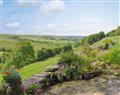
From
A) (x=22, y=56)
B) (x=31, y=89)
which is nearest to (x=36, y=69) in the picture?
(x=31, y=89)

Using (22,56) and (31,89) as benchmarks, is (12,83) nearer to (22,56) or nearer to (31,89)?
(31,89)

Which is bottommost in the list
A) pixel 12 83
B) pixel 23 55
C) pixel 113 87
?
pixel 23 55

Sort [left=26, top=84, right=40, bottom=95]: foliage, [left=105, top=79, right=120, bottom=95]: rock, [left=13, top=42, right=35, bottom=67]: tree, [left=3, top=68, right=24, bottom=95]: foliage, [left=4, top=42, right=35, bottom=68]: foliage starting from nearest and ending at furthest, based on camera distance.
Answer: [left=105, top=79, right=120, bottom=95]: rock
[left=3, top=68, right=24, bottom=95]: foliage
[left=26, top=84, right=40, bottom=95]: foliage
[left=4, top=42, right=35, bottom=68]: foliage
[left=13, top=42, right=35, bottom=67]: tree

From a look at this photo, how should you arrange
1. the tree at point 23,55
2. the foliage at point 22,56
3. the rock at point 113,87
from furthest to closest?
1. the tree at point 23,55
2. the foliage at point 22,56
3. the rock at point 113,87

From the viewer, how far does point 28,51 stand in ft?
234

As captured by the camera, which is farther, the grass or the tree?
the tree

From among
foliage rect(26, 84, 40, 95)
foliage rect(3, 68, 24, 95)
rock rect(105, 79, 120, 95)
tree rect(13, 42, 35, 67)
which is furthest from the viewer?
tree rect(13, 42, 35, 67)

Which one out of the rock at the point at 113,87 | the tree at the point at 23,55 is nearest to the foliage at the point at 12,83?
the rock at the point at 113,87

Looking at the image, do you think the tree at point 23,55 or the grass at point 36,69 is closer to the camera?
the grass at point 36,69

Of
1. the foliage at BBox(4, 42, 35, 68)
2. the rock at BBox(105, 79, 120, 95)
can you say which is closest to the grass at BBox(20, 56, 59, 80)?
the rock at BBox(105, 79, 120, 95)

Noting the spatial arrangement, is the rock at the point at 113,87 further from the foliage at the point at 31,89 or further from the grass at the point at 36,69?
the grass at the point at 36,69

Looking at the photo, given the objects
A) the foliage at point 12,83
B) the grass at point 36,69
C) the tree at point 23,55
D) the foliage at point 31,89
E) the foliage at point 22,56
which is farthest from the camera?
the tree at point 23,55

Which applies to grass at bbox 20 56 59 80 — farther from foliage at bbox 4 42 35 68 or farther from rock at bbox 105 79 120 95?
foliage at bbox 4 42 35 68

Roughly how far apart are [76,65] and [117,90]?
3437 millimetres
